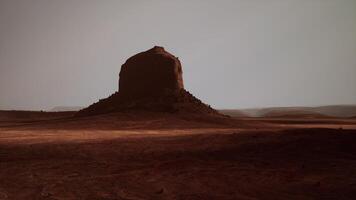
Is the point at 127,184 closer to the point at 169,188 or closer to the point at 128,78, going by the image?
the point at 169,188

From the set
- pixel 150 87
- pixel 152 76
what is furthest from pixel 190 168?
pixel 152 76

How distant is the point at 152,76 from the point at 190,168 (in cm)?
4264

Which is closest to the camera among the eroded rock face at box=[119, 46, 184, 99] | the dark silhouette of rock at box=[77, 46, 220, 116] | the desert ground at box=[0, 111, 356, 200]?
the desert ground at box=[0, 111, 356, 200]

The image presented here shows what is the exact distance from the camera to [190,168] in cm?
1302

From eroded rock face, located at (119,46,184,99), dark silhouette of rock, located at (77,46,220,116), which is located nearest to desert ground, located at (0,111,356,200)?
dark silhouette of rock, located at (77,46,220,116)

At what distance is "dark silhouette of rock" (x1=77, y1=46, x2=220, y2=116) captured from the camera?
52219mm

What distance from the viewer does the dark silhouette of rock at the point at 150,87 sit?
52.2 m

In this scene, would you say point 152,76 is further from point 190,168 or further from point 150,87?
point 190,168

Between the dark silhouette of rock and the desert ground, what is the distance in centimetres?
3153

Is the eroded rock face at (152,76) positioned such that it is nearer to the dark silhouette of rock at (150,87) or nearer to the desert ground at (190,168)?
the dark silhouette of rock at (150,87)

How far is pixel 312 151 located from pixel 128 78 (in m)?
44.4

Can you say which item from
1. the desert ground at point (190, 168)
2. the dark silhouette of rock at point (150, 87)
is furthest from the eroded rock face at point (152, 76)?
the desert ground at point (190, 168)

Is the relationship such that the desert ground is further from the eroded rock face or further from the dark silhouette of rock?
the eroded rock face

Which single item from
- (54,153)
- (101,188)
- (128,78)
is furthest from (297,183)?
(128,78)
